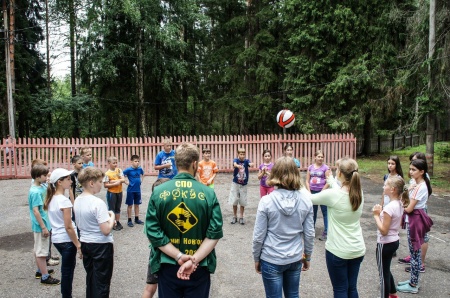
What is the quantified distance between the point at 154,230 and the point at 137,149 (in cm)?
1224

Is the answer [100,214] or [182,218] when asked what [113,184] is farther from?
[182,218]

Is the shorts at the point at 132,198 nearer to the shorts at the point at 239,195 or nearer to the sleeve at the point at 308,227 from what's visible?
the shorts at the point at 239,195

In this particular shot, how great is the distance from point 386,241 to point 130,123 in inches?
903

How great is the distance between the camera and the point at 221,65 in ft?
83.9

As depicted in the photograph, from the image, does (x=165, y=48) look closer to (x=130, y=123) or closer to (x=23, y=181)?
(x=130, y=123)

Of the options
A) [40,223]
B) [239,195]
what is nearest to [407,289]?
[239,195]

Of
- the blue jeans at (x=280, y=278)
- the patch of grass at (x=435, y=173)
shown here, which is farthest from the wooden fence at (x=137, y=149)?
the blue jeans at (x=280, y=278)

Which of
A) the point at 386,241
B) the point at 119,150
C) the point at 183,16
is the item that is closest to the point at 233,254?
the point at 386,241

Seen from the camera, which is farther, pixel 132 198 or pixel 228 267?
pixel 132 198

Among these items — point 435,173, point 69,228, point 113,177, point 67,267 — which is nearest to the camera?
point 69,228

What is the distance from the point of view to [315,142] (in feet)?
50.2

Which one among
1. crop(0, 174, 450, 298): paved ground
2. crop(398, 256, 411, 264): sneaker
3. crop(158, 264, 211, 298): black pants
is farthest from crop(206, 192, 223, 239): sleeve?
crop(398, 256, 411, 264): sneaker

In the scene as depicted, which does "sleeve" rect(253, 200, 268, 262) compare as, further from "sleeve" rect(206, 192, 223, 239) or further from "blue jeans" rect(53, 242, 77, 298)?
"blue jeans" rect(53, 242, 77, 298)

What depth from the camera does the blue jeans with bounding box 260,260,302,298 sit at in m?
2.96
